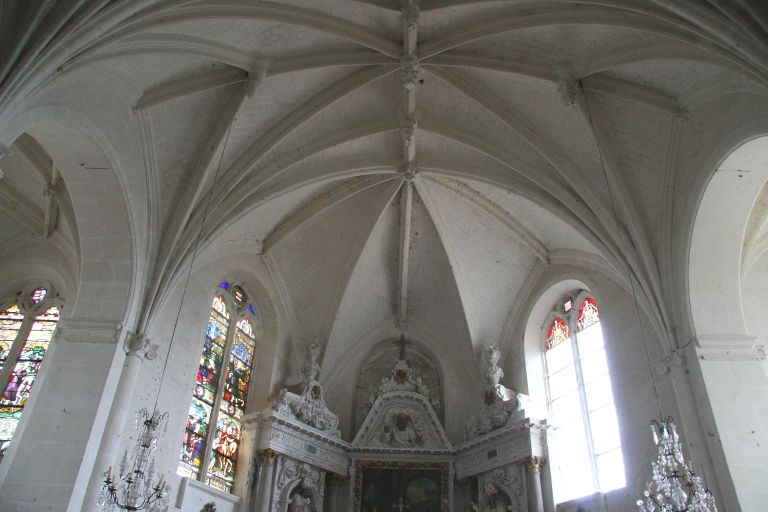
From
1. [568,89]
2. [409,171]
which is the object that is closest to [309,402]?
[409,171]

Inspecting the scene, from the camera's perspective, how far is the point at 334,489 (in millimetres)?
14500

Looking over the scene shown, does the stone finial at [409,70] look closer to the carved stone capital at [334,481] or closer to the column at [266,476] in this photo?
Answer: the column at [266,476]

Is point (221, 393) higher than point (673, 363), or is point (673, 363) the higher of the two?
point (221, 393)

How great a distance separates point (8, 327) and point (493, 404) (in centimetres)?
1022

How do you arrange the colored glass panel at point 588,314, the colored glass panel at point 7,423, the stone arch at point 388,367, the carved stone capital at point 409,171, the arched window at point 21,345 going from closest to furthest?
the colored glass panel at point 7,423 < the arched window at point 21,345 < the colored glass panel at point 588,314 < the carved stone capital at point 409,171 < the stone arch at point 388,367

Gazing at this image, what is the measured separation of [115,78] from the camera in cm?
1028

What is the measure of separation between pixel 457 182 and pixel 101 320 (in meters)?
7.87

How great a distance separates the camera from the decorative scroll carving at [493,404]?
1423 centimetres

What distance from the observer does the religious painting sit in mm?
14344

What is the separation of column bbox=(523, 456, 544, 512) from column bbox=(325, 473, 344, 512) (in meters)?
3.91

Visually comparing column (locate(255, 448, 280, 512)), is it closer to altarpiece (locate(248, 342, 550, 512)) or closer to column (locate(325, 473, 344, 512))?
altarpiece (locate(248, 342, 550, 512))

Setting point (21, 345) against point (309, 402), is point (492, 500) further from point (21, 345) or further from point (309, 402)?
point (21, 345)

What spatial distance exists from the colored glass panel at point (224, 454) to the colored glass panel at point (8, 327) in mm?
4523

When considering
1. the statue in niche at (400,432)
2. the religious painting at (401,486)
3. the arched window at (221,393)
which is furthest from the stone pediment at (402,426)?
the arched window at (221,393)
